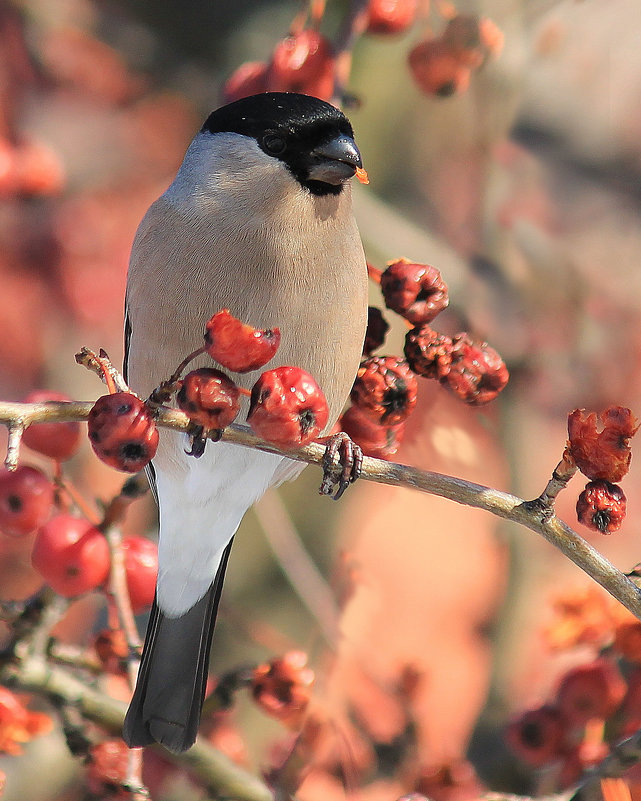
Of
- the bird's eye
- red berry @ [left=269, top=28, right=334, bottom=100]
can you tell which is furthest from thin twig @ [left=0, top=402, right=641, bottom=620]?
red berry @ [left=269, top=28, right=334, bottom=100]

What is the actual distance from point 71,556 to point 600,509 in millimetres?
751

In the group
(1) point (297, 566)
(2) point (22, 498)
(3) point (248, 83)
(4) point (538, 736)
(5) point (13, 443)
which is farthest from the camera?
(1) point (297, 566)

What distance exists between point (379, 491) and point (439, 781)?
892 mm

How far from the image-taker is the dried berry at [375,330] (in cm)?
153

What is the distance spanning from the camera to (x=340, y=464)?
4.07 ft

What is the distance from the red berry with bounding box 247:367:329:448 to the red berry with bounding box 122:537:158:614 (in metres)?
0.63

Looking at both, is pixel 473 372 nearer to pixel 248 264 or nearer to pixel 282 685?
pixel 248 264

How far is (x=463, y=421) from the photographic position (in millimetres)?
2133

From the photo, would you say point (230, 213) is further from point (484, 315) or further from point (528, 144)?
point (528, 144)

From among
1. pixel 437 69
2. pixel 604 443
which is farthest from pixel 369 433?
pixel 437 69

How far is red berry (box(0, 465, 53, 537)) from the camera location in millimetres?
1393

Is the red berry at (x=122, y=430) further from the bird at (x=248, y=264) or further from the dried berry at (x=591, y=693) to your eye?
the dried berry at (x=591, y=693)

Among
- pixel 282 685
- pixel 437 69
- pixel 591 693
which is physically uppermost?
pixel 437 69

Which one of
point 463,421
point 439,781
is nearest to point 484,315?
point 463,421
